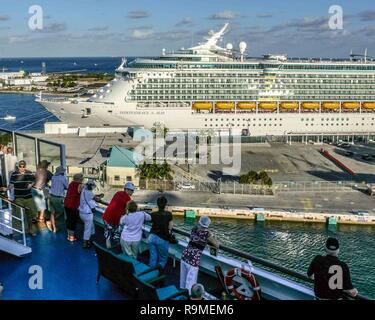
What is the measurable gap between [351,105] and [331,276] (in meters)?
40.8

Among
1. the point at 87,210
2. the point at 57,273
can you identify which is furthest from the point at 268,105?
the point at 57,273

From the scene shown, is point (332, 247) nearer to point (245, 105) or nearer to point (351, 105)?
point (245, 105)

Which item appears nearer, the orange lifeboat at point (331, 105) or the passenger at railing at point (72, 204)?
the passenger at railing at point (72, 204)

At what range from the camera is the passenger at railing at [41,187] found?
623 cm

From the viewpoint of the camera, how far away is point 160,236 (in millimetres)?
5109

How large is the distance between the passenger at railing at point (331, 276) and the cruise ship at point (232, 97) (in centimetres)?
3481

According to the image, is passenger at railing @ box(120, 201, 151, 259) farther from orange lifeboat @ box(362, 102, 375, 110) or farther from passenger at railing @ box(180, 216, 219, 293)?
orange lifeboat @ box(362, 102, 375, 110)

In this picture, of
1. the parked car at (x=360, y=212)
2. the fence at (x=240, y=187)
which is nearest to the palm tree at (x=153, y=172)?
the fence at (x=240, y=187)

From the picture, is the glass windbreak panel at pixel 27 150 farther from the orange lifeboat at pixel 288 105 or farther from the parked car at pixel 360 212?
the orange lifeboat at pixel 288 105

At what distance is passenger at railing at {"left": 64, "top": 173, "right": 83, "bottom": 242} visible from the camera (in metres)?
5.80

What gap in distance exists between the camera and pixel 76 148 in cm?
3222

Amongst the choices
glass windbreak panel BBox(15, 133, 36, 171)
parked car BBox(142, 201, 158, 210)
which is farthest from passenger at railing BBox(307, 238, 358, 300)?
parked car BBox(142, 201, 158, 210)
